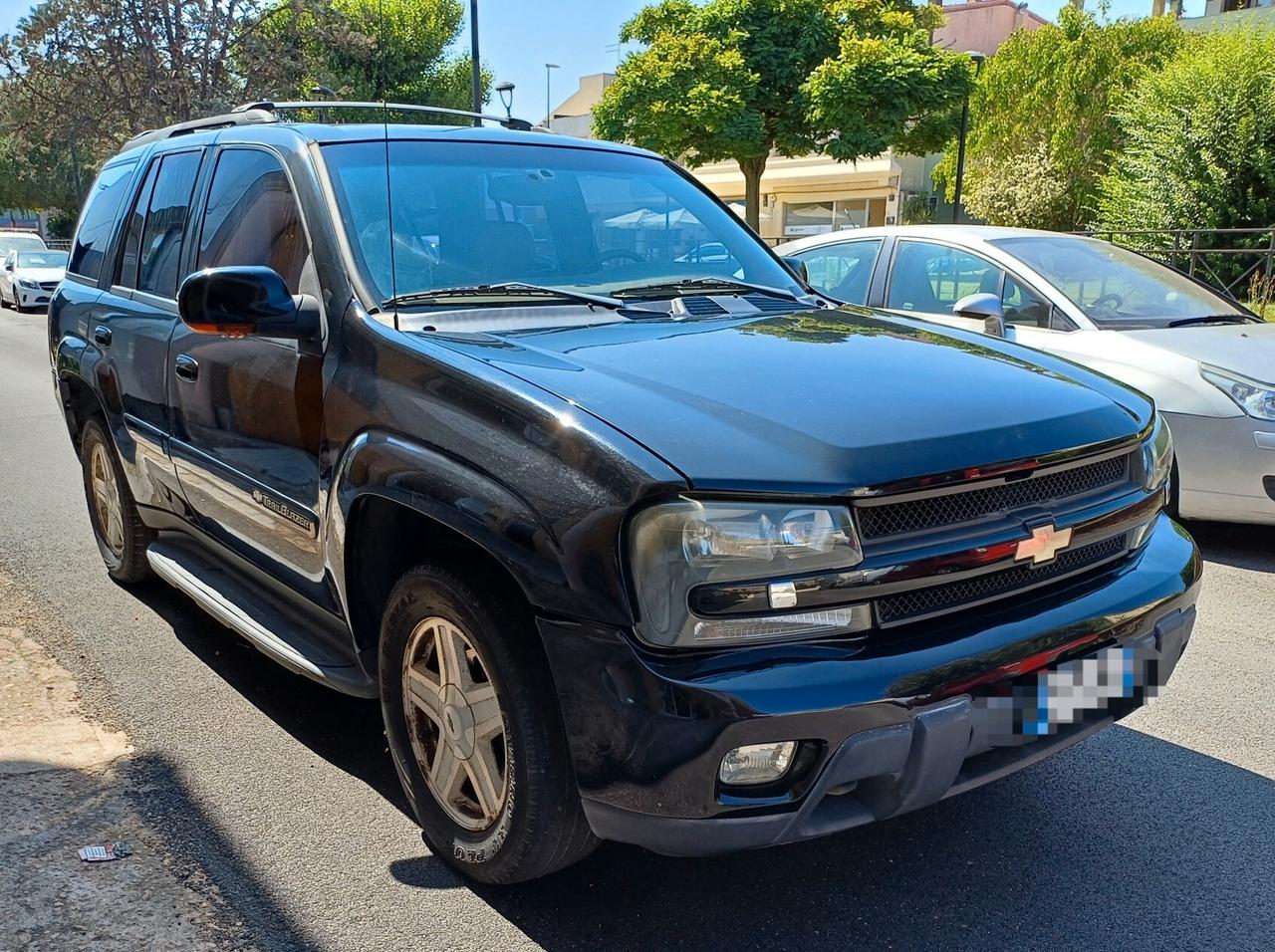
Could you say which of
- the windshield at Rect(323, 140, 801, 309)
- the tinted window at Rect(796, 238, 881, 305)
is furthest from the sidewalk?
the tinted window at Rect(796, 238, 881, 305)

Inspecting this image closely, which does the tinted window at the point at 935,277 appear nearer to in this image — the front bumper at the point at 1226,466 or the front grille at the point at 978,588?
the front bumper at the point at 1226,466

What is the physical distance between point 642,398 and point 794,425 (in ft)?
1.10

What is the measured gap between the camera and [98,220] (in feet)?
16.2

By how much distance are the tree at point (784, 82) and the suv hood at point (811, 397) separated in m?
21.7

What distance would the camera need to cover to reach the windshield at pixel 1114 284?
237 inches

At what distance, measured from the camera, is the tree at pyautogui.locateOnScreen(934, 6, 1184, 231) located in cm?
3052

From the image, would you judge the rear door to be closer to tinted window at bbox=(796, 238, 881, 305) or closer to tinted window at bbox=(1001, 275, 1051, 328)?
tinted window at bbox=(796, 238, 881, 305)

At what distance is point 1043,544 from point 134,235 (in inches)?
148

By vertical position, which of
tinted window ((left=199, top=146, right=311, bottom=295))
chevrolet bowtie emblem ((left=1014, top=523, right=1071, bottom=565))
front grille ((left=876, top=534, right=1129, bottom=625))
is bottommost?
front grille ((left=876, top=534, right=1129, bottom=625))

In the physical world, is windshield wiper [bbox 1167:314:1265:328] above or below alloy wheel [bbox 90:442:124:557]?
above

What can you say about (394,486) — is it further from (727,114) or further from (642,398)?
(727,114)

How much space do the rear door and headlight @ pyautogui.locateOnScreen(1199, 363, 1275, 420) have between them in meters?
4.74

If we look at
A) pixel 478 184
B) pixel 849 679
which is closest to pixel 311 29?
pixel 478 184

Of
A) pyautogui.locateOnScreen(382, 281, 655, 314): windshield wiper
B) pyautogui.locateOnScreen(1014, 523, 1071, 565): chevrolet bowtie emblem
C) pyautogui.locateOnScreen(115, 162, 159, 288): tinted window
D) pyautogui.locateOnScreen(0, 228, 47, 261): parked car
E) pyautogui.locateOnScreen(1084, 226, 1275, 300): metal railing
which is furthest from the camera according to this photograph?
pyautogui.locateOnScreen(0, 228, 47, 261): parked car
